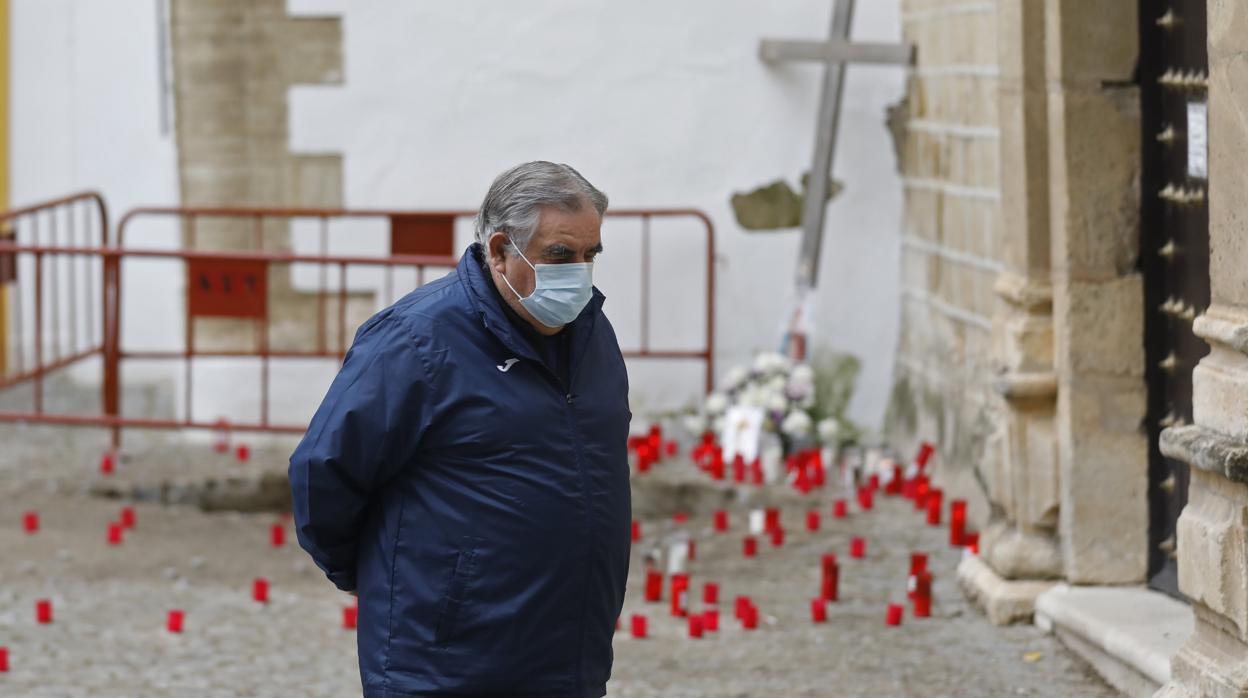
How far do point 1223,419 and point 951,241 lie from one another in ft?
12.6

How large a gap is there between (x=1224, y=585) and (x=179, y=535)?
4763 millimetres

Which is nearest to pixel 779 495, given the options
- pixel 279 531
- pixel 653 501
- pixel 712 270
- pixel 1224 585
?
pixel 653 501

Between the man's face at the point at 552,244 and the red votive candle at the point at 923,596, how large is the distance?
304 cm

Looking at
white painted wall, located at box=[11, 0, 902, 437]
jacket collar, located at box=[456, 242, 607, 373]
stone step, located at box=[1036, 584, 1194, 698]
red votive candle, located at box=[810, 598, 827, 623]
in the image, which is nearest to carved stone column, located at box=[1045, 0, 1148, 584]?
stone step, located at box=[1036, 584, 1194, 698]

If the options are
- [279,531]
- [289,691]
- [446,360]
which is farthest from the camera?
[279,531]

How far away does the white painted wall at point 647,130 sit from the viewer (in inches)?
368

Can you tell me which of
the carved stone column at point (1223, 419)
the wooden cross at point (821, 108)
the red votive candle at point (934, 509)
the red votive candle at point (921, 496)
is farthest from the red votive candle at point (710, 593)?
the wooden cross at point (821, 108)

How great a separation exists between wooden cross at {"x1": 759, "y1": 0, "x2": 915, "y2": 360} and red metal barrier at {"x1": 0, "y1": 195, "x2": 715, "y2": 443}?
440 millimetres

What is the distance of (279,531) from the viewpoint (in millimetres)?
7910

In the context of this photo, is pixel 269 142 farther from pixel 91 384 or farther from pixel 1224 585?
pixel 1224 585

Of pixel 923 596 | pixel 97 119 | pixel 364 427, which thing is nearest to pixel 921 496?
pixel 923 596

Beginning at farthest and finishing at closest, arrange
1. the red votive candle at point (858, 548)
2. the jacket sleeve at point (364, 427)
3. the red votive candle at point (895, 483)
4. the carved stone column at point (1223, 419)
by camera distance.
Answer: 1. the red votive candle at point (895, 483)
2. the red votive candle at point (858, 548)
3. the carved stone column at point (1223, 419)
4. the jacket sleeve at point (364, 427)

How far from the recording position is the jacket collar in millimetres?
3508

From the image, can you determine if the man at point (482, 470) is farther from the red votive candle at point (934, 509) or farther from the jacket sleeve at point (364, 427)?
the red votive candle at point (934, 509)
